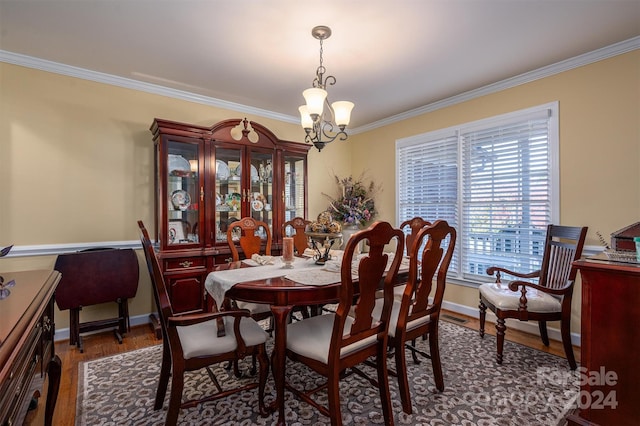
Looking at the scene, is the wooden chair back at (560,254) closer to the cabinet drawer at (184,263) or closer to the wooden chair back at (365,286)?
the wooden chair back at (365,286)

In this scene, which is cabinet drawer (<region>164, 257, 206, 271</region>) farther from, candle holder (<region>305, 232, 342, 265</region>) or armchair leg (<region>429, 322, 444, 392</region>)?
armchair leg (<region>429, 322, 444, 392</region>)

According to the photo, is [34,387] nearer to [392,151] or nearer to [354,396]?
[354,396]

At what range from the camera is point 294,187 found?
13.5 ft

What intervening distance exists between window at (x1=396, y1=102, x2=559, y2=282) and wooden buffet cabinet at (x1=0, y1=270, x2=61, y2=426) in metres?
3.75

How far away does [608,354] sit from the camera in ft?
5.20

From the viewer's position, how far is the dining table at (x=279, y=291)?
1702mm

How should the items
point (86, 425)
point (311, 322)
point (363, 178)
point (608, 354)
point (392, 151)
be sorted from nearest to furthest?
point (608, 354)
point (86, 425)
point (311, 322)
point (392, 151)
point (363, 178)

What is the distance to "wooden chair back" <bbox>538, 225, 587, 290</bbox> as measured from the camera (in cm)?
251

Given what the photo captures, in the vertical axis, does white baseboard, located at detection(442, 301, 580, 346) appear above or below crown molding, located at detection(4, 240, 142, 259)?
below

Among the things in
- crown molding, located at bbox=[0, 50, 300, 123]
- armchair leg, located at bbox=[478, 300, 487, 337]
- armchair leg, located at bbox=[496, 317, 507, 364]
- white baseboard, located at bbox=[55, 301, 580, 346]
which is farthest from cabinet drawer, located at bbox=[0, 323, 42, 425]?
armchair leg, located at bbox=[478, 300, 487, 337]

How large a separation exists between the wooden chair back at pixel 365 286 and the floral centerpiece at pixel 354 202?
2.86 metres

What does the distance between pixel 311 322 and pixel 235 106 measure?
3.05 metres

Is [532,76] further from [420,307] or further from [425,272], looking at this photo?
[420,307]

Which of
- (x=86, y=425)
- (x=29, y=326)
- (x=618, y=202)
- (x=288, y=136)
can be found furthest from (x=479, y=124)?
(x=86, y=425)
